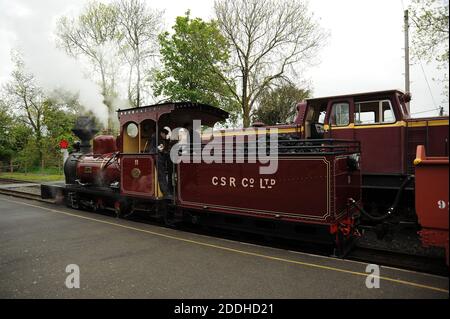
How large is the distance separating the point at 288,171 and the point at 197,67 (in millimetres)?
17252

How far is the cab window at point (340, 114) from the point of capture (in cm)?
856

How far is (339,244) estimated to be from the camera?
578cm

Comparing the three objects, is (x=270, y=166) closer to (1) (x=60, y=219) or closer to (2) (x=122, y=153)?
(2) (x=122, y=153)

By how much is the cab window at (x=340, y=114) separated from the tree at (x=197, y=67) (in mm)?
13433

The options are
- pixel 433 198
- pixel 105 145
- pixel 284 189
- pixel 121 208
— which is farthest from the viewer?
pixel 105 145

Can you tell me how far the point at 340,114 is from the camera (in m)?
8.67

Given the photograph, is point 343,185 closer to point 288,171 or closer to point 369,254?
point 288,171

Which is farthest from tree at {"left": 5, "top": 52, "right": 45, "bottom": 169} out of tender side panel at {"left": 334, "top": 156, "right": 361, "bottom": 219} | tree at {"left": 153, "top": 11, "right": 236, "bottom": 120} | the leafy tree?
tender side panel at {"left": 334, "top": 156, "right": 361, "bottom": 219}

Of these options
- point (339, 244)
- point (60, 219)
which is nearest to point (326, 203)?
point (339, 244)

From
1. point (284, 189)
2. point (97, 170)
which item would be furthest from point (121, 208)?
point (284, 189)

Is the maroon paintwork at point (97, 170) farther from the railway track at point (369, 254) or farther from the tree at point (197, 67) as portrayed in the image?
the tree at point (197, 67)

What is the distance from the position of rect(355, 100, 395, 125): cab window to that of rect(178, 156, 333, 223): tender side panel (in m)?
3.48

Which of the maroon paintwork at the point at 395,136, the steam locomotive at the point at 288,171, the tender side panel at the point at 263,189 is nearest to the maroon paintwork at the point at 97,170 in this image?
the steam locomotive at the point at 288,171
